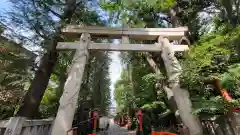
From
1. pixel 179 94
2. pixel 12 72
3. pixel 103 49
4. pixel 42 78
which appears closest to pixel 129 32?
pixel 103 49

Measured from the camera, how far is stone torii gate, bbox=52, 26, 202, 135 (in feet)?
17.2

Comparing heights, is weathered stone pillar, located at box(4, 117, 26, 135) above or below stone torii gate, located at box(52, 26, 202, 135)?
below

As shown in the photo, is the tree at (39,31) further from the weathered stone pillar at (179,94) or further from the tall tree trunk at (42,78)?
the weathered stone pillar at (179,94)

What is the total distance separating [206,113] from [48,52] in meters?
5.36

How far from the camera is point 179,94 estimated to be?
566 centimetres

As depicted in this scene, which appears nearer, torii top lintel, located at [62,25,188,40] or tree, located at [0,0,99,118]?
tree, located at [0,0,99,118]

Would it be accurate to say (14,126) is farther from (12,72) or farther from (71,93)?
(12,72)

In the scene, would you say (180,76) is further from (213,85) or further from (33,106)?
(33,106)

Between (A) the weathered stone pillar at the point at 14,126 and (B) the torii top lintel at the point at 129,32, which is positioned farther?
(B) the torii top lintel at the point at 129,32

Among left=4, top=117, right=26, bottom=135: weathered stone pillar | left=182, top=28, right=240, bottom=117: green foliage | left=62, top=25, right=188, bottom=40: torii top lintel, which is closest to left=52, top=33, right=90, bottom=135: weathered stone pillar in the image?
left=62, top=25, right=188, bottom=40: torii top lintel

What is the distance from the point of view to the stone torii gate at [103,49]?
524 centimetres

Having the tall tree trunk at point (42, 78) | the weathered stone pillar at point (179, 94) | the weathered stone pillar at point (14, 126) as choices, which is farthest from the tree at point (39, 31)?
the weathered stone pillar at point (179, 94)

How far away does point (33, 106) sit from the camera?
523cm

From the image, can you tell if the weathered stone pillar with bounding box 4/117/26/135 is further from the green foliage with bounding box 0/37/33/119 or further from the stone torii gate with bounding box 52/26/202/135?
the green foliage with bounding box 0/37/33/119
